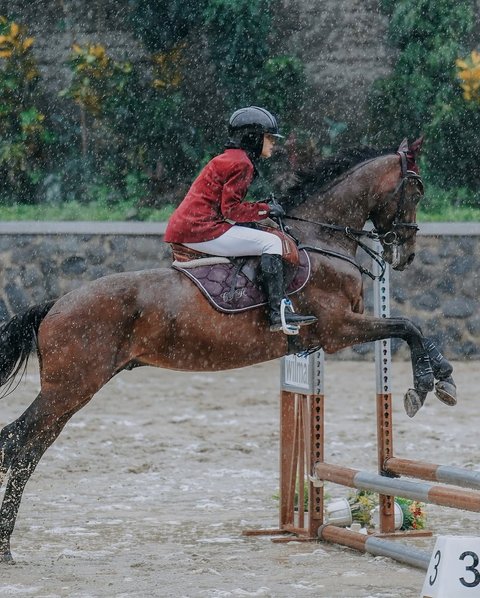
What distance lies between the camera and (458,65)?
17281 mm

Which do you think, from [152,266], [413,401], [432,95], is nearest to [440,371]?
[413,401]

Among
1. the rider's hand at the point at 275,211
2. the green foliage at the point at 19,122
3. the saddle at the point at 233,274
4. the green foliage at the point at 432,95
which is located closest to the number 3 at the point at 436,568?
the saddle at the point at 233,274

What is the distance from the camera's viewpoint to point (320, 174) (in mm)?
6566

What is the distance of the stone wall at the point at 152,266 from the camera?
15078 mm

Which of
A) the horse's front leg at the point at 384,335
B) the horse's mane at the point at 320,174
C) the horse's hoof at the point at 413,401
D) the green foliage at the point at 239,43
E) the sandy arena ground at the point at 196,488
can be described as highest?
the green foliage at the point at 239,43

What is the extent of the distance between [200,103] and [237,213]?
12227mm

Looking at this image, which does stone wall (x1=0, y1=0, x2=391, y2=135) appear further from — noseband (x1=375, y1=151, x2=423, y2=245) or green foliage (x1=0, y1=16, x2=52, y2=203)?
noseband (x1=375, y1=151, x2=423, y2=245)

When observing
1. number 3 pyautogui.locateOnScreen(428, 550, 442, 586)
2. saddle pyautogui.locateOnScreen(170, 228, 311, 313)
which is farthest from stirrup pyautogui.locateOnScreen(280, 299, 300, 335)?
number 3 pyautogui.locateOnScreen(428, 550, 442, 586)

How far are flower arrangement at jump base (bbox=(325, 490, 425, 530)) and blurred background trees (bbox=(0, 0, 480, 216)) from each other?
10.2m

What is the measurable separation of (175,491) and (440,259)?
772 centimetres

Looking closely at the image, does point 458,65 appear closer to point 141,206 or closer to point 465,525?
point 141,206

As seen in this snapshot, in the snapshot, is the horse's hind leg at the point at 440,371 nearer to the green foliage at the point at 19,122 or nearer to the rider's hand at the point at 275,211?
the rider's hand at the point at 275,211

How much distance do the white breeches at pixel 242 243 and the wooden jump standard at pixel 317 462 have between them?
2.75 feet

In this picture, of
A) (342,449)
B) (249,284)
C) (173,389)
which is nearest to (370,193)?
(249,284)
